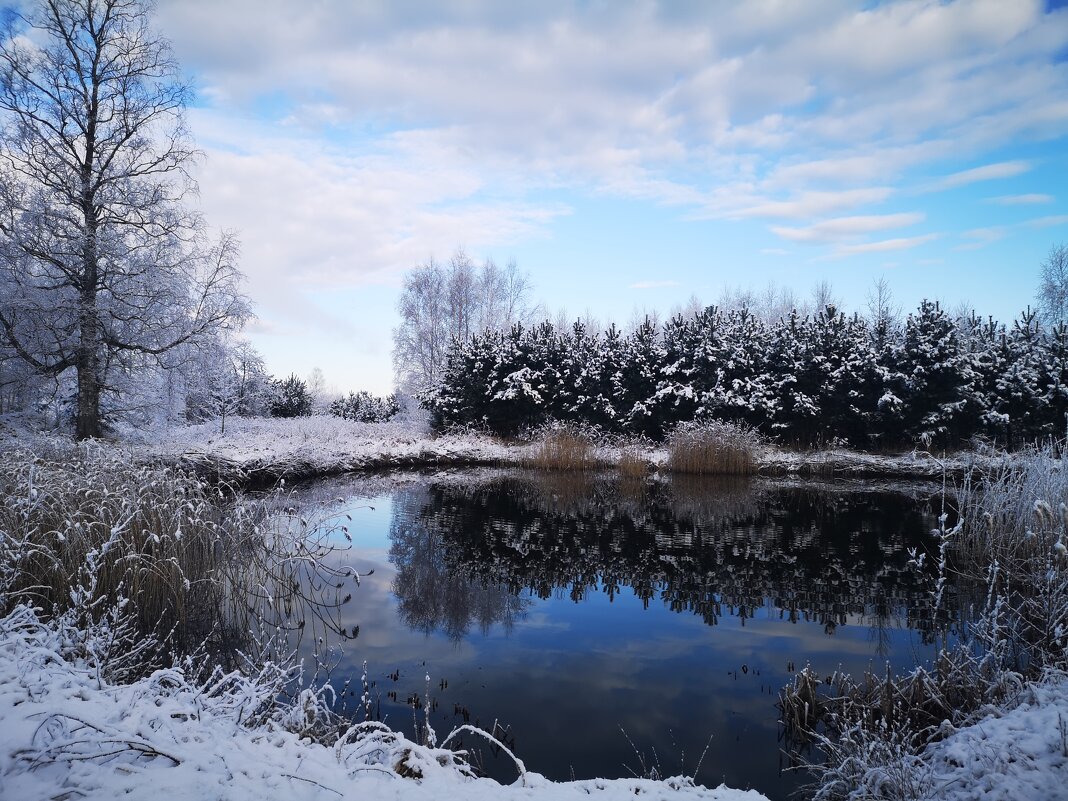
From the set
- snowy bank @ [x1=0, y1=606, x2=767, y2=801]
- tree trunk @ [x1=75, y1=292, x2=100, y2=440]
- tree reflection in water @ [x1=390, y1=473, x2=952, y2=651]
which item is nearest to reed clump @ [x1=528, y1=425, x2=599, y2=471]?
tree reflection in water @ [x1=390, y1=473, x2=952, y2=651]

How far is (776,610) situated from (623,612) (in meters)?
1.58

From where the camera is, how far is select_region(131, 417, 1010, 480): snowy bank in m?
14.7

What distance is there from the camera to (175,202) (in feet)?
46.6

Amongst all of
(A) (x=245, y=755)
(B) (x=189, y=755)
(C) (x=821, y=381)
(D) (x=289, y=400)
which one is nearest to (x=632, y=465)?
(C) (x=821, y=381)

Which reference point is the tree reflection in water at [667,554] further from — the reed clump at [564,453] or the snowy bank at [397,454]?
the reed clump at [564,453]

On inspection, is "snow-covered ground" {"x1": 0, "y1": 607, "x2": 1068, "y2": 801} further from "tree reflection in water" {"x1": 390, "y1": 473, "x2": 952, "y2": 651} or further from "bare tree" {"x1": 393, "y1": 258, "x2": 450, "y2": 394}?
"bare tree" {"x1": 393, "y1": 258, "x2": 450, "y2": 394}

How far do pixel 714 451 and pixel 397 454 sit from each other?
10096 millimetres

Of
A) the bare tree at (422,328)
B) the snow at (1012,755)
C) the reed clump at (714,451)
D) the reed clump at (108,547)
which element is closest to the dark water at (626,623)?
the snow at (1012,755)

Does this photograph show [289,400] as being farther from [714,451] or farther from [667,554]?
[667,554]

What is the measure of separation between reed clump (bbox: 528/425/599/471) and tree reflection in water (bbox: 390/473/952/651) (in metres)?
4.99

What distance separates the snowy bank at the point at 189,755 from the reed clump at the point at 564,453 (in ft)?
52.6

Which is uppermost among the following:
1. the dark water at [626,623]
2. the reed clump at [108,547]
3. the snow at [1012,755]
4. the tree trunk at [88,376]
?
the tree trunk at [88,376]

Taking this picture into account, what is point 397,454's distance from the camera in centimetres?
1964

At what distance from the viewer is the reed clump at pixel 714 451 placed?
57.7ft
